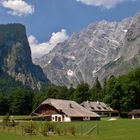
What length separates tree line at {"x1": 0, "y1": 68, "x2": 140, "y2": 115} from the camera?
140125 mm

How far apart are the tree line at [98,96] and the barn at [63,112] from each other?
1841 centimetres

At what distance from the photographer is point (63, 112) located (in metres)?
120

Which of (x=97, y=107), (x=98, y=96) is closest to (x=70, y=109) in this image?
(x=97, y=107)

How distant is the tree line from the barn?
18408 mm

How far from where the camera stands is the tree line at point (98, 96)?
140125 mm

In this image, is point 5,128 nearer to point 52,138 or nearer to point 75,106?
point 52,138

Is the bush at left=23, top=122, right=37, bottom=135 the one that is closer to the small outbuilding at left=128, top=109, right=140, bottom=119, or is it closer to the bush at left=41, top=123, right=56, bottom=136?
the bush at left=41, top=123, right=56, bottom=136

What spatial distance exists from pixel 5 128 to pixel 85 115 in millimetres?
44427

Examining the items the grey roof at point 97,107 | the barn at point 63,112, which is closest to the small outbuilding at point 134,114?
the grey roof at point 97,107

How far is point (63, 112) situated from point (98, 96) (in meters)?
64.2

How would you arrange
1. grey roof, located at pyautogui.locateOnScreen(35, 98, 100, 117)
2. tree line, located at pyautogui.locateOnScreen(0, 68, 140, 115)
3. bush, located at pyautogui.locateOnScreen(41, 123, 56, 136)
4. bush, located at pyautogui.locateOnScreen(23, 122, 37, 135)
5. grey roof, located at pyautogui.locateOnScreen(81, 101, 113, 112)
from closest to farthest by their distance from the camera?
1. bush, located at pyautogui.locateOnScreen(41, 123, 56, 136)
2. bush, located at pyautogui.locateOnScreen(23, 122, 37, 135)
3. grey roof, located at pyautogui.locateOnScreen(35, 98, 100, 117)
4. tree line, located at pyautogui.locateOnScreen(0, 68, 140, 115)
5. grey roof, located at pyautogui.locateOnScreen(81, 101, 113, 112)

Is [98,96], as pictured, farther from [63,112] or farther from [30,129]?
[30,129]

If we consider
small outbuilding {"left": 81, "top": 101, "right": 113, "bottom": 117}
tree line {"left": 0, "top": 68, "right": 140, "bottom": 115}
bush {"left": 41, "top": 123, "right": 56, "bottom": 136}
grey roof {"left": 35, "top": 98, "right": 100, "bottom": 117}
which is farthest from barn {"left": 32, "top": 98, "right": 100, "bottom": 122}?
bush {"left": 41, "top": 123, "right": 56, "bottom": 136}

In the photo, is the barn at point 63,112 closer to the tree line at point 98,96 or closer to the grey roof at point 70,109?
the grey roof at point 70,109
